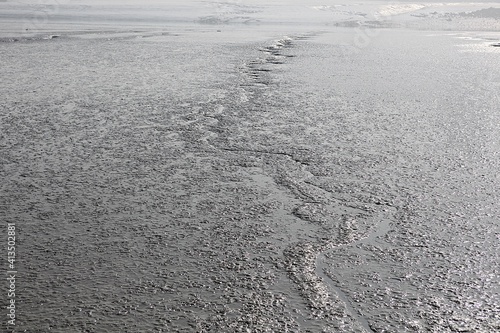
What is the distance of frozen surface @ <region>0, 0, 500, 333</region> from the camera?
9.55 ft

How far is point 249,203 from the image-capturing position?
4324mm

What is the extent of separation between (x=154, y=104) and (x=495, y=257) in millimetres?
5155

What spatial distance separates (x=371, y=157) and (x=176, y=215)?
86.1 inches

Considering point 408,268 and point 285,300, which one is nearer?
point 285,300

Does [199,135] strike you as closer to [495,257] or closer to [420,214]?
[420,214]

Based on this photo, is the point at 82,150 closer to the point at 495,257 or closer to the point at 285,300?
the point at 285,300

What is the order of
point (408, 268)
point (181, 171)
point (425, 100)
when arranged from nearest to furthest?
point (408, 268) < point (181, 171) < point (425, 100)

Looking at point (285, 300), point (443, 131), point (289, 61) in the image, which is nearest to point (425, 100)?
point (443, 131)

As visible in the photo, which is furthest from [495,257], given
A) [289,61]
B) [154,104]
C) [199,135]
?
[289,61]

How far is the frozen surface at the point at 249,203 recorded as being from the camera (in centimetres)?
291

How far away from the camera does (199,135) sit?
20.2ft

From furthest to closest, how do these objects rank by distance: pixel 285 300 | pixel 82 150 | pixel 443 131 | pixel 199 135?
pixel 443 131 → pixel 199 135 → pixel 82 150 → pixel 285 300

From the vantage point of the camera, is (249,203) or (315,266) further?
(249,203)

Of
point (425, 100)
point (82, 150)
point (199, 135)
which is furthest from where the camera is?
point (425, 100)
